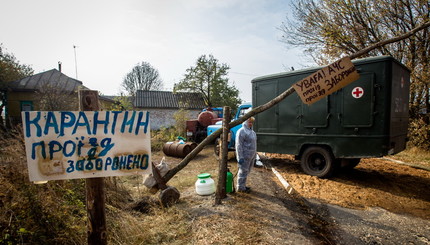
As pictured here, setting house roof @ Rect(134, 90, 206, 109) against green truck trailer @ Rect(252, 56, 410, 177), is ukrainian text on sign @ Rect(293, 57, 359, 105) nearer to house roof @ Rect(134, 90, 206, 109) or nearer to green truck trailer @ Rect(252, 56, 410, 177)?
green truck trailer @ Rect(252, 56, 410, 177)

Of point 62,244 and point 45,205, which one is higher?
point 45,205

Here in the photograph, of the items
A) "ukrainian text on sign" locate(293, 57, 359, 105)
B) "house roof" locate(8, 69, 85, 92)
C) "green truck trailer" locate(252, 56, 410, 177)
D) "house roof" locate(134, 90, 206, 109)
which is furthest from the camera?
"house roof" locate(134, 90, 206, 109)

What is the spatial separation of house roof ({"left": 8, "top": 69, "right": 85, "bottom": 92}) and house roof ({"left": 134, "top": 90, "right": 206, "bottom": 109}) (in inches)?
349

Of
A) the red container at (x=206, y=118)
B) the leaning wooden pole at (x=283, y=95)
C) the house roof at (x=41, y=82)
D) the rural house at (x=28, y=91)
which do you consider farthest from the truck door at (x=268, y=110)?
the house roof at (x=41, y=82)

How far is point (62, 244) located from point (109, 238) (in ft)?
1.62

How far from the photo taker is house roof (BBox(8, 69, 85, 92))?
60.0 ft

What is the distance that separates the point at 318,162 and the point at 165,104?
24.8m

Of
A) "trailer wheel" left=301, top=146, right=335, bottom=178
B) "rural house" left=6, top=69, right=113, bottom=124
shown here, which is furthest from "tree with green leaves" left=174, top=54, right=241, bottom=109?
"trailer wheel" left=301, top=146, right=335, bottom=178

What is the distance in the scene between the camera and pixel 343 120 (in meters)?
5.57

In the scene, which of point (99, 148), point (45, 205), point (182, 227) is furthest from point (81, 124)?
point (182, 227)

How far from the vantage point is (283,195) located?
15.7 ft

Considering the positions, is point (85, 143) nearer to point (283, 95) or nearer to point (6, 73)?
point (283, 95)

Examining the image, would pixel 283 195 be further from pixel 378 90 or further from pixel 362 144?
pixel 378 90

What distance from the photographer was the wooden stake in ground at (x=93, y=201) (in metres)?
1.97
